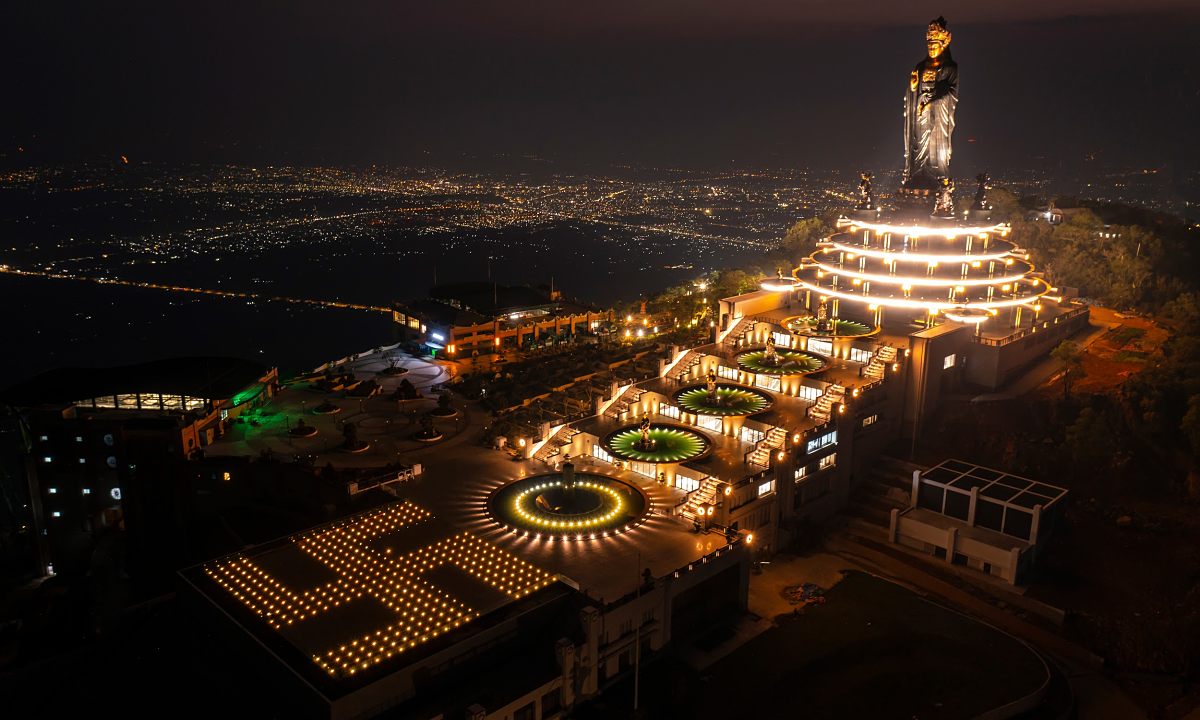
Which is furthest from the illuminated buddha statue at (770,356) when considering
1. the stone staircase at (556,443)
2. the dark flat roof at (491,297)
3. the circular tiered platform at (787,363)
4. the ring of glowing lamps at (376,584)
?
the dark flat roof at (491,297)

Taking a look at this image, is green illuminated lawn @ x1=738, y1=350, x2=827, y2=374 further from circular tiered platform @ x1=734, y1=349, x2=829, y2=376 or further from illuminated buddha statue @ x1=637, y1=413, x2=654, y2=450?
illuminated buddha statue @ x1=637, y1=413, x2=654, y2=450

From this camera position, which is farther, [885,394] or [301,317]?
[301,317]

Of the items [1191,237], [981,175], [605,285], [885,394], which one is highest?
[981,175]

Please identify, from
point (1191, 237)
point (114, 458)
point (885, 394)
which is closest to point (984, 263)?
point (885, 394)

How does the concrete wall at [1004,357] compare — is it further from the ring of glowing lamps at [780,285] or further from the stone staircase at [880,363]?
the ring of glowing lamps at [780,285]

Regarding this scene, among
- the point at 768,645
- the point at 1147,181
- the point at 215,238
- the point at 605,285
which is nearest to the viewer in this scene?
the point at 768,645

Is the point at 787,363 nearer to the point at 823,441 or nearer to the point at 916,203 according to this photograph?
the point at 823,441

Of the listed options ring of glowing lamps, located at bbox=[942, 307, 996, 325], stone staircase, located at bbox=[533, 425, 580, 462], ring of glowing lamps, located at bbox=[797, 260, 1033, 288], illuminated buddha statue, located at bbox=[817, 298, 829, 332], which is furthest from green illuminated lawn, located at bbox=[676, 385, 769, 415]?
ring of glowing lamps, located at bbox=[942, 307, 996, 325]

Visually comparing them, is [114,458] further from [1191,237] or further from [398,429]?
[1191,237]

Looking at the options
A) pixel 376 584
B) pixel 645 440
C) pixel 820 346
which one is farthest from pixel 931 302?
pixel 376 584
